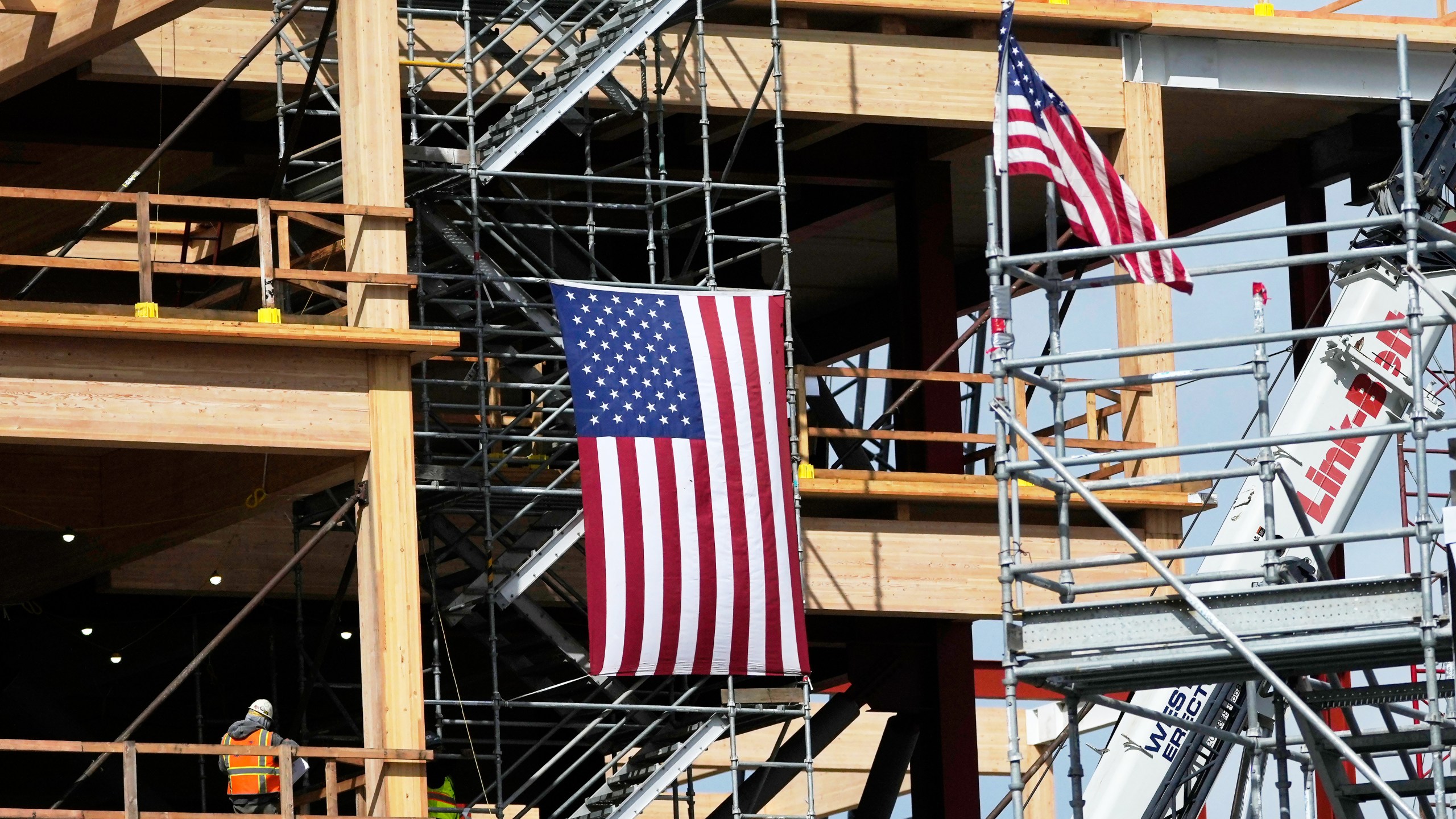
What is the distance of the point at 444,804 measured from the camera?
24.3 meters

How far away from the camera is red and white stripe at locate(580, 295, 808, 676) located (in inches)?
905

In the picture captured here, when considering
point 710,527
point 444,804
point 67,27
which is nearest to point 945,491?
point 710,527

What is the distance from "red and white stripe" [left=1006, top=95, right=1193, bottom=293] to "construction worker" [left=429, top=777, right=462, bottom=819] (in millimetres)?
8544

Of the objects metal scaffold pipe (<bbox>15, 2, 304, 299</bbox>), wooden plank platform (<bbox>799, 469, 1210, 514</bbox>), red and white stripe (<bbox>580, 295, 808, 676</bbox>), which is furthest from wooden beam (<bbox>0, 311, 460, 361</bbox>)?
wooden plank platform (<bbox>799, 469, 1210, 514</bbox>)

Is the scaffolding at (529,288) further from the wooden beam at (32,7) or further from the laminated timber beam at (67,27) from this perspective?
the wooden beam at (32,7)

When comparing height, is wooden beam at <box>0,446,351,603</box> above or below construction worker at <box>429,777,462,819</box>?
above

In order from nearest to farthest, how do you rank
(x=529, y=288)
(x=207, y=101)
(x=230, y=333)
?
1. (x=230, y=333)
2. (x=207, y=101)
3. (x=529, y=288)

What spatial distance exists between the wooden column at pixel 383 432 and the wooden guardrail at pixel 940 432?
5.68m

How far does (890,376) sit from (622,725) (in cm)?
509

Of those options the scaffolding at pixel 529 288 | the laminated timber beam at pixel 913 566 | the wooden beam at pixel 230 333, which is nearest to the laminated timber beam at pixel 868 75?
the scaffolding at pixel 529 288

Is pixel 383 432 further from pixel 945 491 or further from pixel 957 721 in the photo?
pixel 957 721

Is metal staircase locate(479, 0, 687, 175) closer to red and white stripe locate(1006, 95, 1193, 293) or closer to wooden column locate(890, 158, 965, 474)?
wooden column locate(890, 158, 965, 474)

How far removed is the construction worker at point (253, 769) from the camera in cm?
2117

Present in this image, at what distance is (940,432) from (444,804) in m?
7.21
